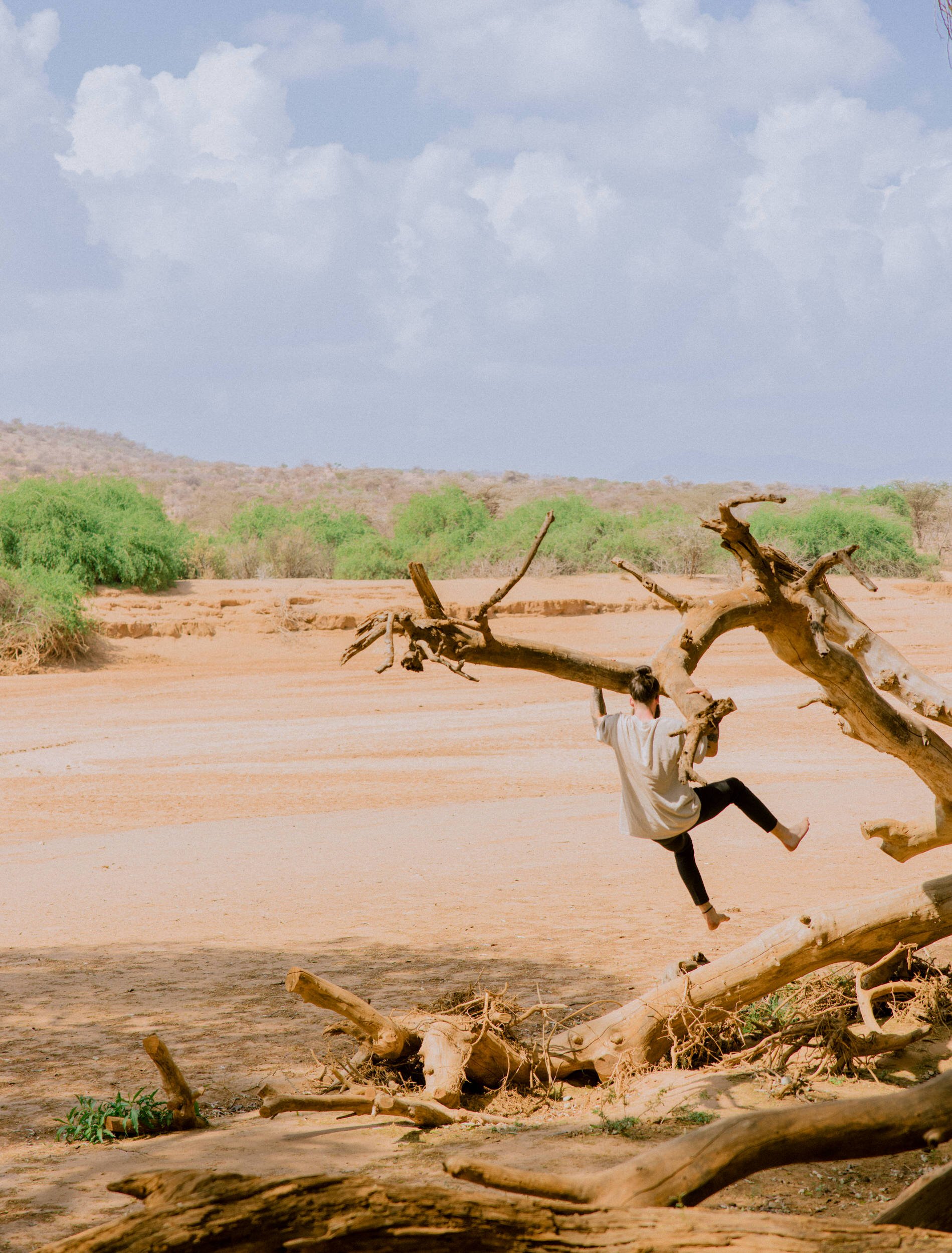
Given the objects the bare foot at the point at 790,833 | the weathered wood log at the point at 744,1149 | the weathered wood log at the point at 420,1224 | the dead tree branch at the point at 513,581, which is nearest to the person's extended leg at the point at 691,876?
the bare foot at the point at 790,833

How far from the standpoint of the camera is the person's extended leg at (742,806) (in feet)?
20.2

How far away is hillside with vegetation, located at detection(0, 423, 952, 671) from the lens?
2703 cm

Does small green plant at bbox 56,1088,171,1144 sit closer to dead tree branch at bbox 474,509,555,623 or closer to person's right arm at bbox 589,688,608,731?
dead tree branch at bbox 474,509,555,623

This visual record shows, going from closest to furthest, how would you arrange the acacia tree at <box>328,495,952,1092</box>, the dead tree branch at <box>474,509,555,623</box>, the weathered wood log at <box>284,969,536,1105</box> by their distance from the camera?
1. the dead tree branch at <box>474,509,555,623</box>
2. the acacia tree at <box>328,495,952,1092</box>
3. the weathered wood log at <box>284,969,536,1105</box>

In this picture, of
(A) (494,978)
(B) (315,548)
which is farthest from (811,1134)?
(B) (315,548)

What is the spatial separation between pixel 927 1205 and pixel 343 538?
40338 mm

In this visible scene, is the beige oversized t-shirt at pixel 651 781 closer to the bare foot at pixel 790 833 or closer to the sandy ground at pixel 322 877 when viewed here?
the bare foot at pixel 790 833

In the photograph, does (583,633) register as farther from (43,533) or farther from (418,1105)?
(418,1105)

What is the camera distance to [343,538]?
42000mm

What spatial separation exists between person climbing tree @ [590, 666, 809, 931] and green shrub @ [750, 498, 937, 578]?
3282 centimetres

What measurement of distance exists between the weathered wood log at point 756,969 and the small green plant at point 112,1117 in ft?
5.73

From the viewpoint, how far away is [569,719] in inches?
774

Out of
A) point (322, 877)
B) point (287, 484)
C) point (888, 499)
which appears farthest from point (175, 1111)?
point (287, 484)

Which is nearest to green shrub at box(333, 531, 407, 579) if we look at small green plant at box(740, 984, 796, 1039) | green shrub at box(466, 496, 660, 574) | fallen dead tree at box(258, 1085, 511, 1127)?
green shrub at box(466, 496, 660, 574)
